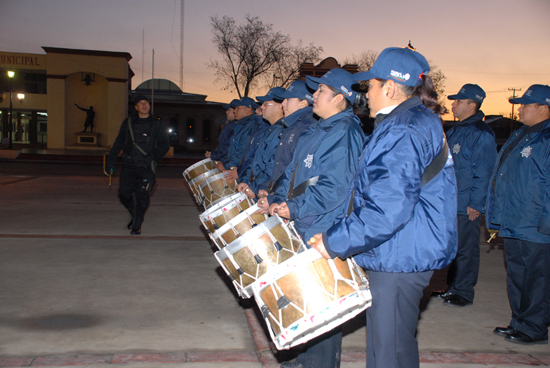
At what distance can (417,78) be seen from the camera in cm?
231

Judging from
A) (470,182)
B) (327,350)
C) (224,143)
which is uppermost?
(224,143)

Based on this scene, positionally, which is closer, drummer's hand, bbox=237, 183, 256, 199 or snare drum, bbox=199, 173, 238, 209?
drummer's hand, bbox=237, 183, 256, 199

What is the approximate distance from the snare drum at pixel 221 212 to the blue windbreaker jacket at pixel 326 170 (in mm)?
830

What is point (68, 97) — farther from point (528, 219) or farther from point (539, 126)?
point (528, 219)

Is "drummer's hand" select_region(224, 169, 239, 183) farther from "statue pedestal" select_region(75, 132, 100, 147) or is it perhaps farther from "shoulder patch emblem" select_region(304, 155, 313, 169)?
"statue pedestal" select_region(75, 132, 100, 147)

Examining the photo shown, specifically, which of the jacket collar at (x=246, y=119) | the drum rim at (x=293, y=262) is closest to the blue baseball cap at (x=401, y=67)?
the drum rim at (x=293, y=262)

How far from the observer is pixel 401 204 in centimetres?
208

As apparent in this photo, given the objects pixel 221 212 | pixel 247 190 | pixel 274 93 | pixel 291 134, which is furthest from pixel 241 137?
pixel 221 212

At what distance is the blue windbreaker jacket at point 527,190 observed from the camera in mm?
3814

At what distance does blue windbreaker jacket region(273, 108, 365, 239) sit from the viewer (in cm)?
289

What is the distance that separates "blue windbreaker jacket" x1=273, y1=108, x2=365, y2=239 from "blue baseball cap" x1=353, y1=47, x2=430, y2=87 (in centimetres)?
69

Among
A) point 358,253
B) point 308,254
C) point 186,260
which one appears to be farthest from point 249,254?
point 186,260

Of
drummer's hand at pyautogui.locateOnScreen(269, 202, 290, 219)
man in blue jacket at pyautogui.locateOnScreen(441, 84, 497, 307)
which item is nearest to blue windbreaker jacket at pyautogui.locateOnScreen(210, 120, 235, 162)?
man in blue jacket at pyautogui.locateOnScreen(441, 84, 497, 307)

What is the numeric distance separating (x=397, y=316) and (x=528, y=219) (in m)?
2.17
